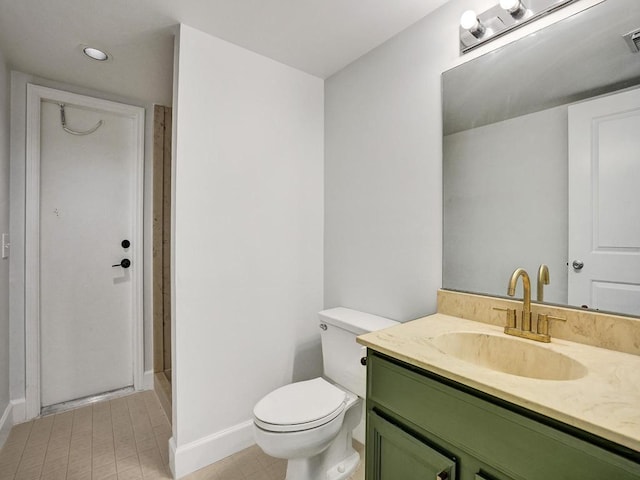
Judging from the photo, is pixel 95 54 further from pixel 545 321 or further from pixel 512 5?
pixel 545 321

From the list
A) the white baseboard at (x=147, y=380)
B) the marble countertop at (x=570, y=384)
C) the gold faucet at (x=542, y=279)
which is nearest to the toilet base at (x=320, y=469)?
the marble countertop at (x=570, y=384)

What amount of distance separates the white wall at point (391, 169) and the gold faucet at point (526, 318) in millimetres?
379

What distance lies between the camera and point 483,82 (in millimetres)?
1370

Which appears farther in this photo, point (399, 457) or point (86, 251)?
point (86, 251)

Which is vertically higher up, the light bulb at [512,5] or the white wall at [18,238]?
the light bulb at [512,5]

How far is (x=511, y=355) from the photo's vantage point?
113 cm

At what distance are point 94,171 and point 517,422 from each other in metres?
2.85

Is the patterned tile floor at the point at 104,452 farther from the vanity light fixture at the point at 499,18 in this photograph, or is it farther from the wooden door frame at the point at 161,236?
the vanity light fixture at the point at 499,18

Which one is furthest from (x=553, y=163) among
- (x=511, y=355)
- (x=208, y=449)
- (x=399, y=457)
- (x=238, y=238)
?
(x=208, y=449)

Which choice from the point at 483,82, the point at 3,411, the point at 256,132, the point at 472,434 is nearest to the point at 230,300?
the point at 256,132

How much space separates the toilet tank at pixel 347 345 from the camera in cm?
159

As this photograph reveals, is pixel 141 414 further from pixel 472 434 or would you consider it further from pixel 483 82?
pixel 483 82

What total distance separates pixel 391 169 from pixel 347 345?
99cm

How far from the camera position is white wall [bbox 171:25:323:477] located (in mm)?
1618
